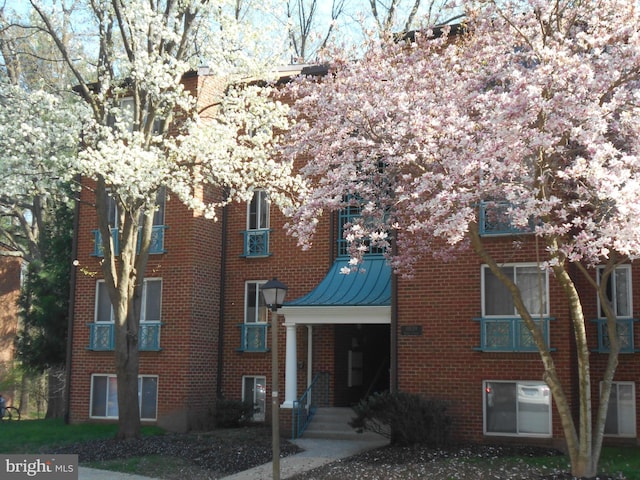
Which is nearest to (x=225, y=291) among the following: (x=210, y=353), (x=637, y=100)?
(x=210, y=353)

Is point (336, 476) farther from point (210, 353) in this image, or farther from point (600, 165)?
point (210, 353)

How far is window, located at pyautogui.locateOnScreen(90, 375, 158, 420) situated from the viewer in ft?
74.8

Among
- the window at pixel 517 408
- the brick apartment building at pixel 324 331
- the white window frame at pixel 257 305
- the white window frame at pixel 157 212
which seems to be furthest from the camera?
the white window frame at pixel 157 212

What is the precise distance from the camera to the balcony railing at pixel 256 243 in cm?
2341

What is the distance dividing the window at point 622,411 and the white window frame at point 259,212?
10.3m

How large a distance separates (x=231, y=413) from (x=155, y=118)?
25.9 ft

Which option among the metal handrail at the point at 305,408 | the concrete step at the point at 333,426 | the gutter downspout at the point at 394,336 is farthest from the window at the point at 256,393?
the gutter downspout at the point at 394,336

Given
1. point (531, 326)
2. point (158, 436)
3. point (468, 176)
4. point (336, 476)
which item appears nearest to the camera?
point (468, 176)

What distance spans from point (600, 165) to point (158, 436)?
12.5 metres

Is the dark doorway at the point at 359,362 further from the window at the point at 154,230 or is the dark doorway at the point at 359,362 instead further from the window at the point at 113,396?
the window at the point at 154,230

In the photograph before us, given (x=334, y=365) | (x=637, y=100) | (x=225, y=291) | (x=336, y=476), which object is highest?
(x=637, y=100)

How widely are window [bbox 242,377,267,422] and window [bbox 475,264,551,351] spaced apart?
23.6ft

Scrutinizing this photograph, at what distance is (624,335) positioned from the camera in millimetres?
17703

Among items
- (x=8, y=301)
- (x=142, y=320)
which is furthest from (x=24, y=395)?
(x=142, y=320)
